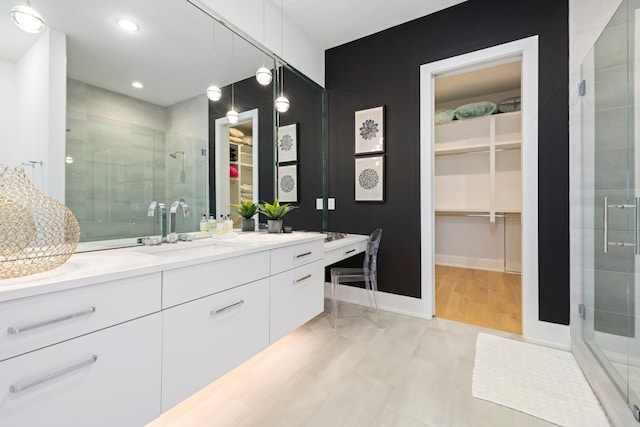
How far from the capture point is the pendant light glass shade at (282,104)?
240 cm

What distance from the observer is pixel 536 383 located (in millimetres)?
1604

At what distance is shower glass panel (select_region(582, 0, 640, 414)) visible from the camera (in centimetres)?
142

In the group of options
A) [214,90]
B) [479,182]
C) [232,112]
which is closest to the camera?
[214,90]

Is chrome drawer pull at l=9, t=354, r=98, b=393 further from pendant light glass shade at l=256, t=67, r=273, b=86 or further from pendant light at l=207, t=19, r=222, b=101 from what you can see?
pendant light glass shade at l=256, t=67, r=273, b=86

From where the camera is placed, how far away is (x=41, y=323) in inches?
30.2

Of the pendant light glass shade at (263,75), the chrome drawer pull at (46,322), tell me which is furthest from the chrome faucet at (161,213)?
the pendant light glass shade at (263,75)

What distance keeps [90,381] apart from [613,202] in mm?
2727

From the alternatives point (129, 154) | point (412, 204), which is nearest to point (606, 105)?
point (412, 204)

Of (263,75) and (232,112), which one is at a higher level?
(263,75)

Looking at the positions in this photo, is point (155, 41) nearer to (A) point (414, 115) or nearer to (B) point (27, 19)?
(B) point (27, 19)

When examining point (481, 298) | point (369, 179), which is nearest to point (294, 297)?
point (369, 179)

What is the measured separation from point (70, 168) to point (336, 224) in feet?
7.58

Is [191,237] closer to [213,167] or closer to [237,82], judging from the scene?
[213,167]

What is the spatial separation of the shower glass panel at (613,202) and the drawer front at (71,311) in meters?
2.25
